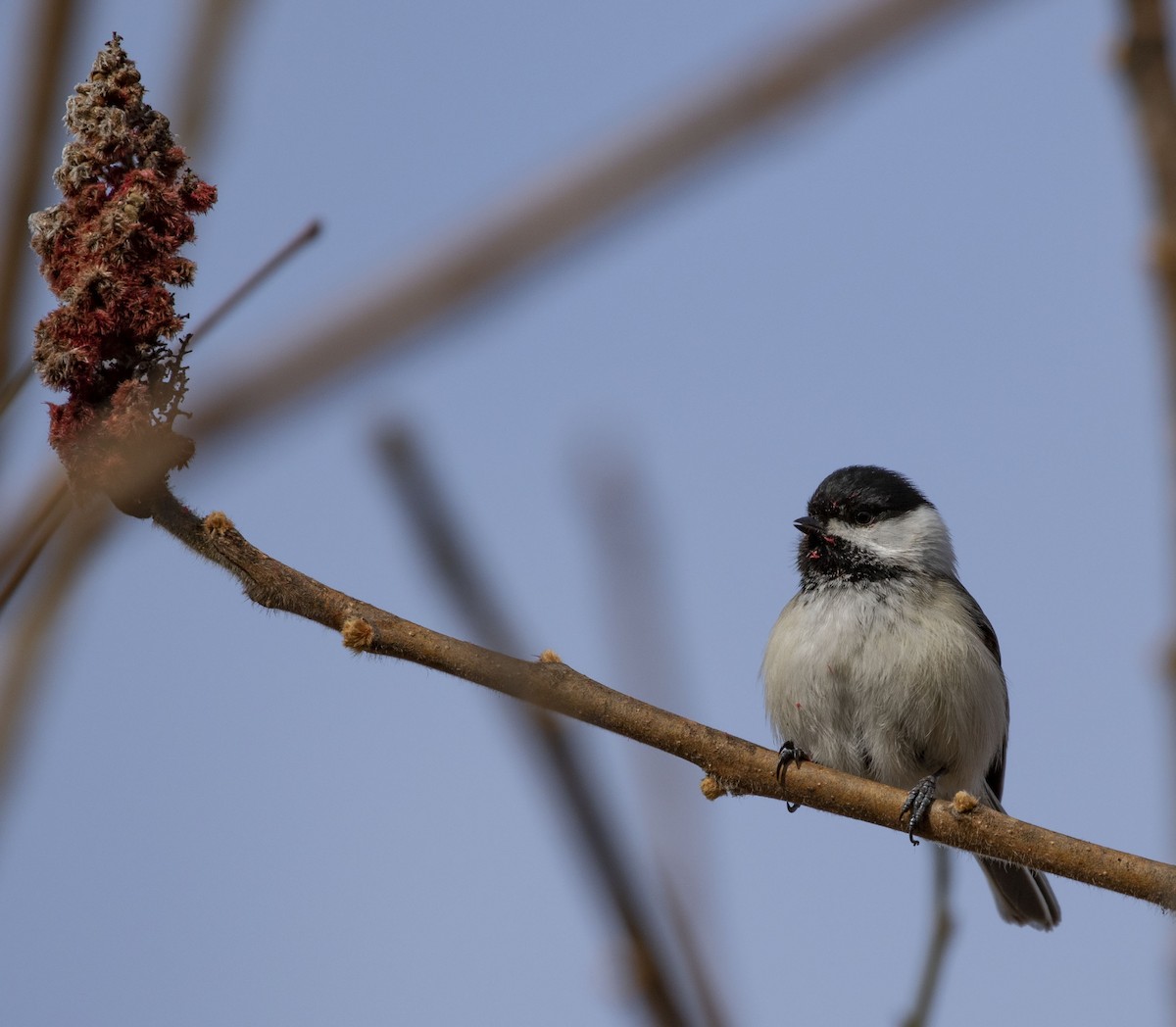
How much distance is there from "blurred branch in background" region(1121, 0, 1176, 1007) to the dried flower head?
98 centimetres

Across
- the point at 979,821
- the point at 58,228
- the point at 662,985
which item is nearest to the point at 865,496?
the point at 979,821

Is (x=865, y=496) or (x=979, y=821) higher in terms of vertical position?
(x=865, y=496)

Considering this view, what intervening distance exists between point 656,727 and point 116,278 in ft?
3.63

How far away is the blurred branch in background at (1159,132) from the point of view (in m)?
0.67

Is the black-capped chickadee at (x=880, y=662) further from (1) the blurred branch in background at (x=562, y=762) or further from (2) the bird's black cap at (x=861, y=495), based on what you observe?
(1) the blurred branch in background at (x=562, y=762)

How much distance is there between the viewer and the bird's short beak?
438 cm

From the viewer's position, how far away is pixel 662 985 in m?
0.82

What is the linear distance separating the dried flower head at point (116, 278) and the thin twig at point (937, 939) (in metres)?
1.30

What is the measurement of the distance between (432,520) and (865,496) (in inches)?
150

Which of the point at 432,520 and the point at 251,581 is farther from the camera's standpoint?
the point at 251,581

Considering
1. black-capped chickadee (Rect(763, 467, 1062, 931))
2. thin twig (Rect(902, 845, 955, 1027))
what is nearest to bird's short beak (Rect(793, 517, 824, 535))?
black-capped chickadee (Rect(763, 467, 1062, 931))

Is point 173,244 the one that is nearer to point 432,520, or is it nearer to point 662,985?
point 432,520

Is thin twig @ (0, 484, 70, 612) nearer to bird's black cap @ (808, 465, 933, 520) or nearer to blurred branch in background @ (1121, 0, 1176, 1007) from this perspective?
blurred branch in background @ (1121, 0, 1176, 1007)

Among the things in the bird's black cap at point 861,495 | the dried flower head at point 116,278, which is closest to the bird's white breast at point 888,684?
the bird's black cap at point 861,495
